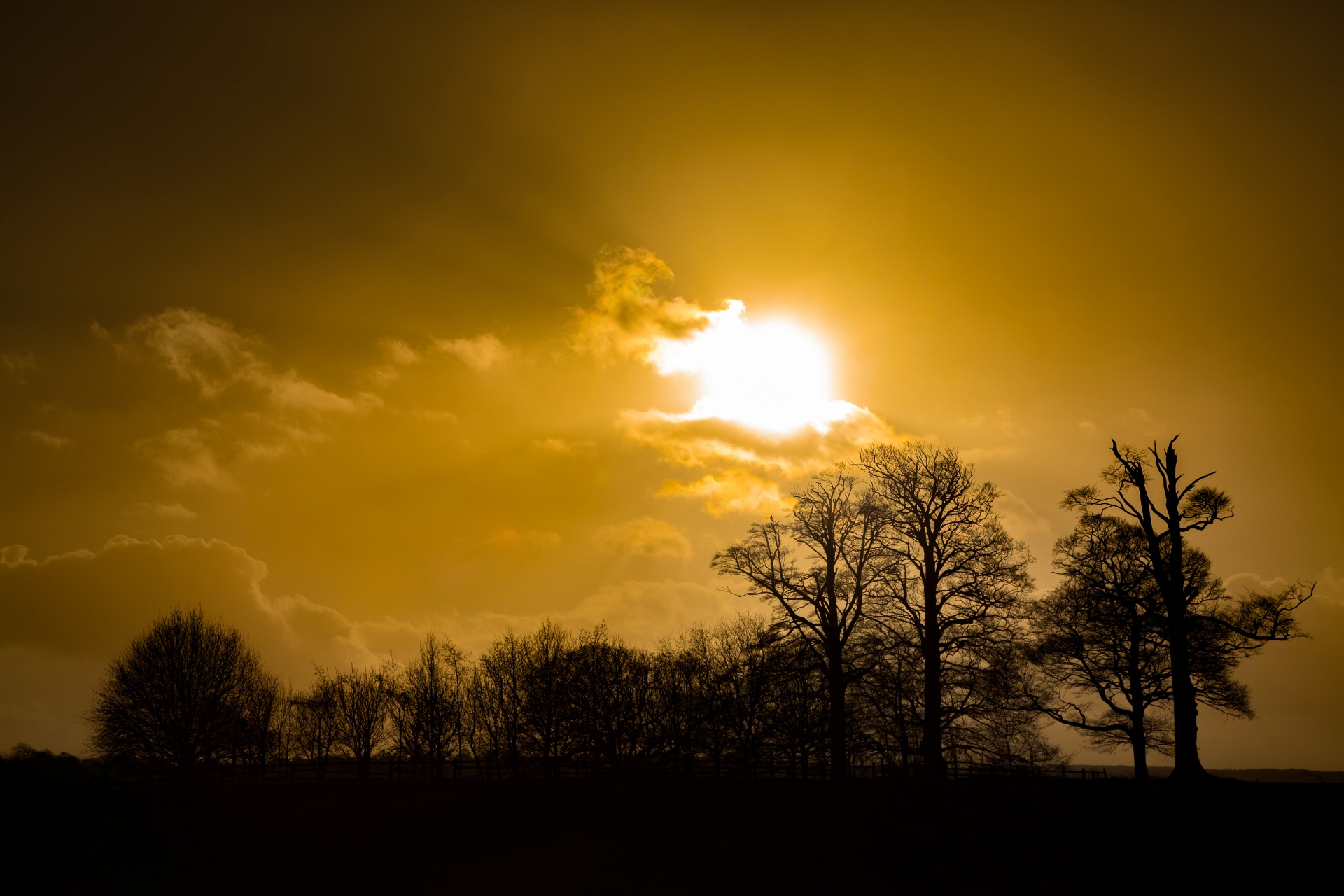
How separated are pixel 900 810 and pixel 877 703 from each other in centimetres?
1010

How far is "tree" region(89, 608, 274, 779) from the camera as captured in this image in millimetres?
57719

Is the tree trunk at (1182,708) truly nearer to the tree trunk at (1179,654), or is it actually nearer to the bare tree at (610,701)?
the tree trunk at (1179,654)

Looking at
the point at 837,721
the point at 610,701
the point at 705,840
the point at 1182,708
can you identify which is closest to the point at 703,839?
the point at 705,840

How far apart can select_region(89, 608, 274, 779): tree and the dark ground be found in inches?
1065

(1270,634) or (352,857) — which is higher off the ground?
(1270,634)

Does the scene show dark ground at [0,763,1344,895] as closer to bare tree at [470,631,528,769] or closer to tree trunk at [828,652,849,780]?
tree trunk at [828,652,849,780]

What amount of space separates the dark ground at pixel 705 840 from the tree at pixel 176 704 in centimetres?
2706

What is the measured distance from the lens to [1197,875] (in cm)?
1528

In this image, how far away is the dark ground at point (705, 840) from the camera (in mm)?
16281

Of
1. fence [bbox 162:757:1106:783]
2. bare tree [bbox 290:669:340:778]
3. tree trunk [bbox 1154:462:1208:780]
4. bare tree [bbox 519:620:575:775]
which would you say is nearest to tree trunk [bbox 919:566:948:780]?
fence [bbox 162:757:1106:783]

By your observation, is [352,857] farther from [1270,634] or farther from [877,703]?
[1270,634]

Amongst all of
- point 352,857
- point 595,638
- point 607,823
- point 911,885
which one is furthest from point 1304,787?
point 595,638

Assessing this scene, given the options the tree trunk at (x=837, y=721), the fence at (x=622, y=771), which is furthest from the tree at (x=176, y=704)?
the tree trunk at (x=837, y=721)

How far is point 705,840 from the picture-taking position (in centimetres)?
2097
